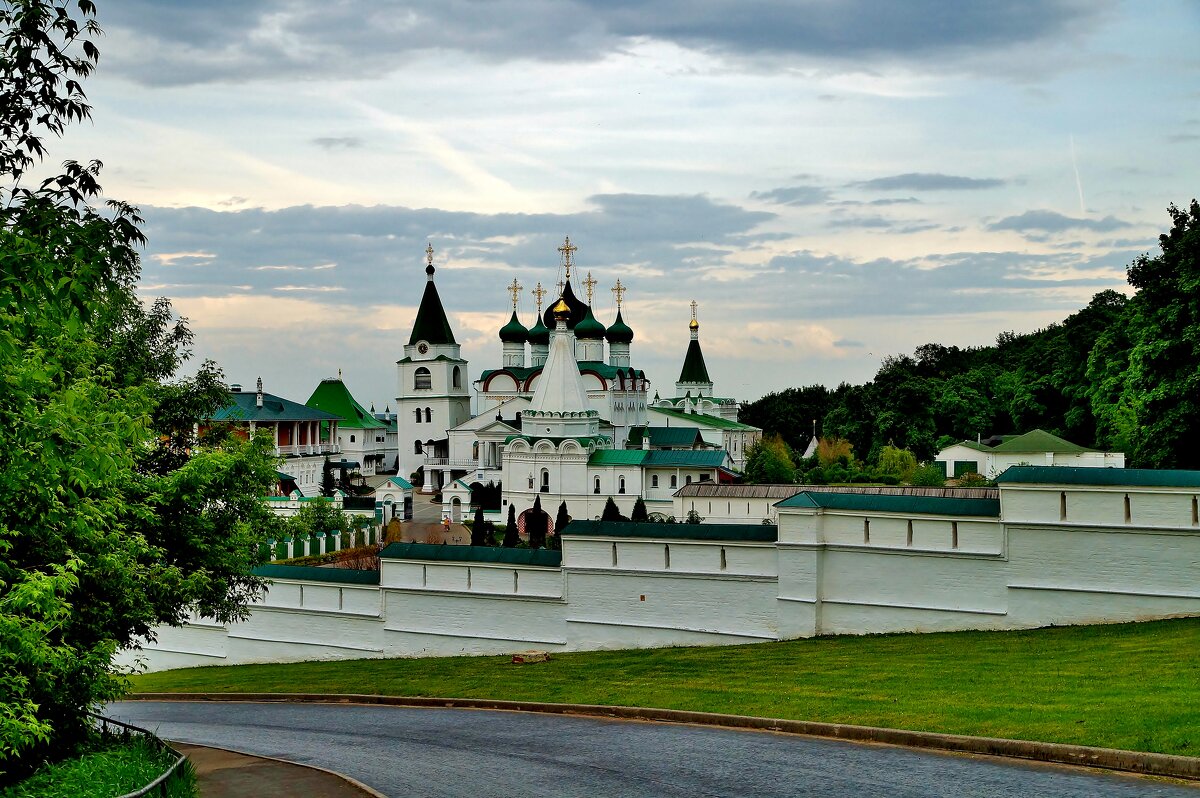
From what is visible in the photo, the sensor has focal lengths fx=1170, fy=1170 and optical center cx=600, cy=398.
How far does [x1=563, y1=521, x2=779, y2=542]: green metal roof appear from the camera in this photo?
2353 cm

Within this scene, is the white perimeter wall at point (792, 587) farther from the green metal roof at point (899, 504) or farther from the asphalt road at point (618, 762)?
the asphalt road at point (618, 762)

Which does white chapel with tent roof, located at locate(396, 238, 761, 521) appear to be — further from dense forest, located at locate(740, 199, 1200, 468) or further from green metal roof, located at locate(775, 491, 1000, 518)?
green metal roof, located at locate(775, 491, 1000, 518)

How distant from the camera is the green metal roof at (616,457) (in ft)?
195

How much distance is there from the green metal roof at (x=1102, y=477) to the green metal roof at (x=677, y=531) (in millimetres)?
4758

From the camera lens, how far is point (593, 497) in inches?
2335

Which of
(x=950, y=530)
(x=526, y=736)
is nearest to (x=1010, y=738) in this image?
(x=526, y=736)

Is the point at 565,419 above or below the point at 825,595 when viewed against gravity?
above

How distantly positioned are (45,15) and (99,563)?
5962 millimetres

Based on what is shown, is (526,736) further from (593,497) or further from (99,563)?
(593,497)

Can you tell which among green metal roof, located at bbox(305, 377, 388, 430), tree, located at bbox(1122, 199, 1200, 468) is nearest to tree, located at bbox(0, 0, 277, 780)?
tree, located at bbox(1122, 199, 1200, 468)

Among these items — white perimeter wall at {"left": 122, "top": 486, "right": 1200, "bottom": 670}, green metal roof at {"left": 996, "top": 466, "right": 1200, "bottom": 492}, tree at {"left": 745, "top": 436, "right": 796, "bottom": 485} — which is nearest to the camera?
green metal roof at {"left": 996, "top": 466, "right": 1200, "bottom": 492}

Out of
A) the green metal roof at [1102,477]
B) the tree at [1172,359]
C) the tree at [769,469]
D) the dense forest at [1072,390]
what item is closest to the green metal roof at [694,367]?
the dense forest at [1072,390]

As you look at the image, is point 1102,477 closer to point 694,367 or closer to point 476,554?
point 476,554

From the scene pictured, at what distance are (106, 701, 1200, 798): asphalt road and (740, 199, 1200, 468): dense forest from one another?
21.8 m
